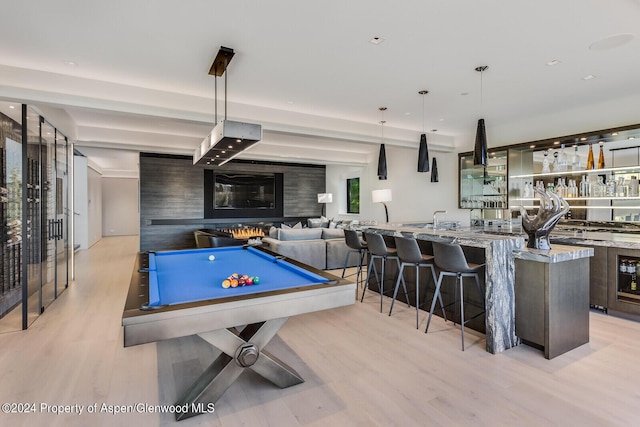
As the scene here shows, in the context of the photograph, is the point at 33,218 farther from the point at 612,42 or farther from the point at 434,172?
the point at 434,172

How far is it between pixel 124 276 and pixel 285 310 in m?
5.59

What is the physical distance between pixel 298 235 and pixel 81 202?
7228 millimetres

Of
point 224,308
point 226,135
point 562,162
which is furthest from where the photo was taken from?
point 562,162

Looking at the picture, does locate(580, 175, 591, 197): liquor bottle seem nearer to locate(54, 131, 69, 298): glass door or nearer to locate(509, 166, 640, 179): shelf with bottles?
locate(509, 166, 640, 179): shelf with bottles

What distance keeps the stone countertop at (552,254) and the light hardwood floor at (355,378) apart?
0.87 m

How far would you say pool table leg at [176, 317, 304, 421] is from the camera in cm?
226

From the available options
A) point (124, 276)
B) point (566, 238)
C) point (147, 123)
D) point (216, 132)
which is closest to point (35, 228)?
point (124, 276)

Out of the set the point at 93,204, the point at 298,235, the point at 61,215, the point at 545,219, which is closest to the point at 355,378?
the point at 545,219

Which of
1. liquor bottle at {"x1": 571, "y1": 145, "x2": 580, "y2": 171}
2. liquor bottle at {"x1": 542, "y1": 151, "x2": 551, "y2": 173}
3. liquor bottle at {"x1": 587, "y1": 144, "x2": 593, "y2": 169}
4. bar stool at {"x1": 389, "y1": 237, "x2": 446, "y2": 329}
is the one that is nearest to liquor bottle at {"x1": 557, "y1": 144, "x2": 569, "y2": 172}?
liquor bottle at {"x1": 571, "y1": 145, "x2": 580, "y2": 171}

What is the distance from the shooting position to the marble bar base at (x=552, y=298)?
3043mm

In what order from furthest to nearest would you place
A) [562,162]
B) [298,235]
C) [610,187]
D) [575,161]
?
[298,235], [562,162], [575,161], [610,187]

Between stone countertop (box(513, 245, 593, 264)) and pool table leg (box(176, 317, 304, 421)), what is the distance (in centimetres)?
235

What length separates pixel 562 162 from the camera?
19.2 ft

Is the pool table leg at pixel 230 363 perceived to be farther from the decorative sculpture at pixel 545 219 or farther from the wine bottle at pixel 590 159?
the wine bottle at pixel 590 159
